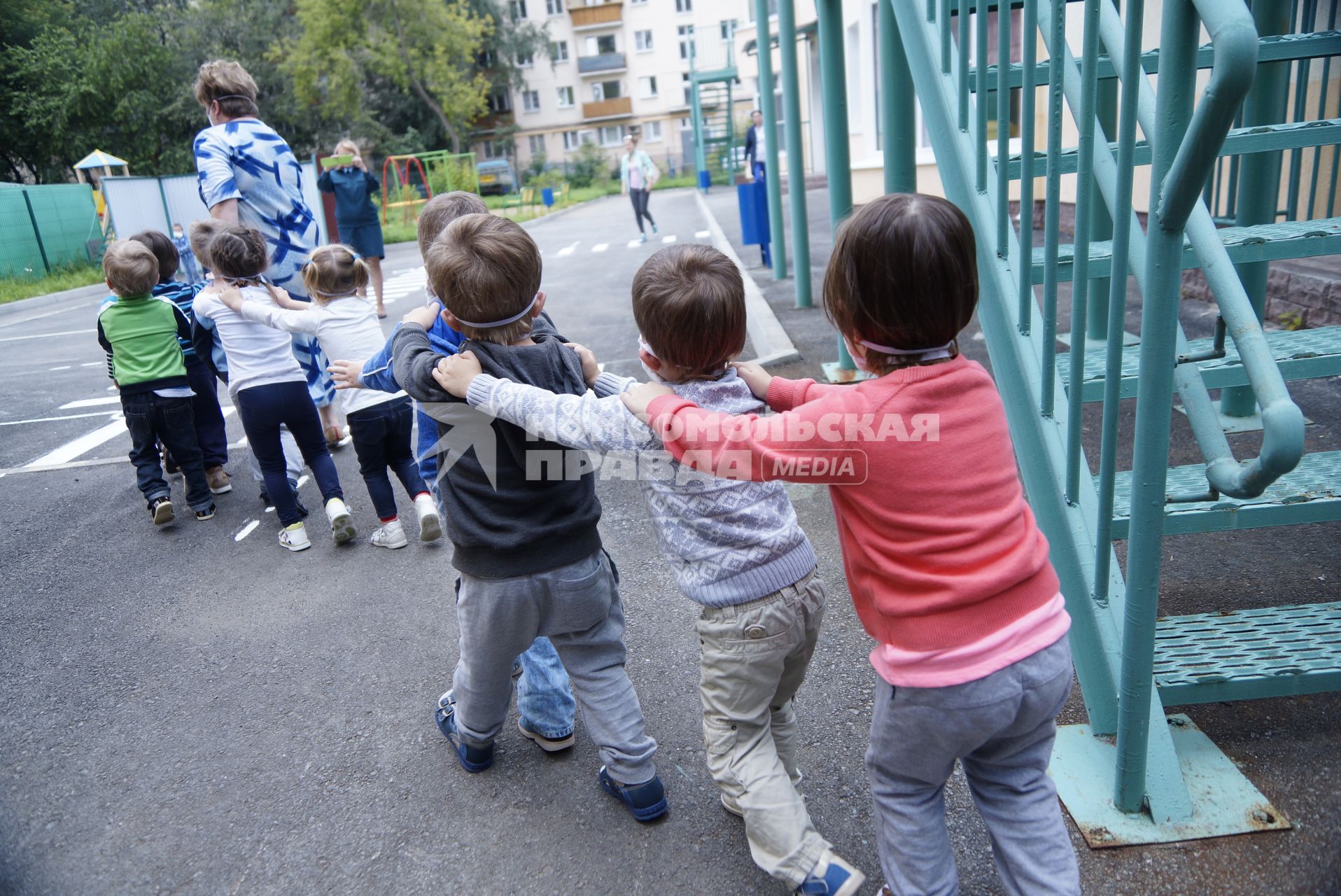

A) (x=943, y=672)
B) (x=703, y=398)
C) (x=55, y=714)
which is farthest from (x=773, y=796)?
(x=55, y=714)

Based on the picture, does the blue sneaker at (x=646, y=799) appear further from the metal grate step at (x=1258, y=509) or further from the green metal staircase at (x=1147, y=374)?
the metal grate step at (x=1258, y=509)

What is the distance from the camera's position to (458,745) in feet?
8.46

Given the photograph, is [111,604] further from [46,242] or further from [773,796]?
[46,242]

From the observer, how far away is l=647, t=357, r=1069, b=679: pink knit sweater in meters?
1.57

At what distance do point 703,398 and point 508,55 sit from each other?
56.9 m

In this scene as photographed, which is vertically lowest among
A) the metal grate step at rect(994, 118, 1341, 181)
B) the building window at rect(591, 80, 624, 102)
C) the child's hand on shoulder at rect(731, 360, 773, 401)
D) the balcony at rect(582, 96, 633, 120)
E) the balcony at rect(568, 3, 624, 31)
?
the child's hand on shoulder at rect(731, 360, 773, 401)

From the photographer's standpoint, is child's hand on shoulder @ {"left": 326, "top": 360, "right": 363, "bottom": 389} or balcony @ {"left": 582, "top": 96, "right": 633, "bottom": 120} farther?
balcony @ {"left": 582, "top": 96, "right": 633, "bottom": 120}

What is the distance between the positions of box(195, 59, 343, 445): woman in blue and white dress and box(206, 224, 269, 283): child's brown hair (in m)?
0.40

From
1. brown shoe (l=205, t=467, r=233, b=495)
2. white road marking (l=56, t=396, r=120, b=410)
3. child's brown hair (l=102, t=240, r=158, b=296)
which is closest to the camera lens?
child's brown hair (l=102, t=240, r=158, b=296)

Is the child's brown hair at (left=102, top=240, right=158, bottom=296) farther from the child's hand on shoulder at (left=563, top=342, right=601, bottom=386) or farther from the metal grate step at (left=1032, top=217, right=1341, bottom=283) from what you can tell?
the metal grate step at (left=1032, top=217, right=1341, bottom=283)

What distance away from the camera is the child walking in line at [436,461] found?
2.33m

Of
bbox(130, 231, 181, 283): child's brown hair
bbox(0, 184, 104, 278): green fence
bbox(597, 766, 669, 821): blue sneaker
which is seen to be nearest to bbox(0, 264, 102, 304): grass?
bbox(0, 184, 104, 278): green fence

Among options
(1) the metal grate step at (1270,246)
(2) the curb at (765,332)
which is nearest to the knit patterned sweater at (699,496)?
(1) the metal grate step at (1270,246)

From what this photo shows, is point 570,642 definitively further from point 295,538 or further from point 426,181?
point 426,181
